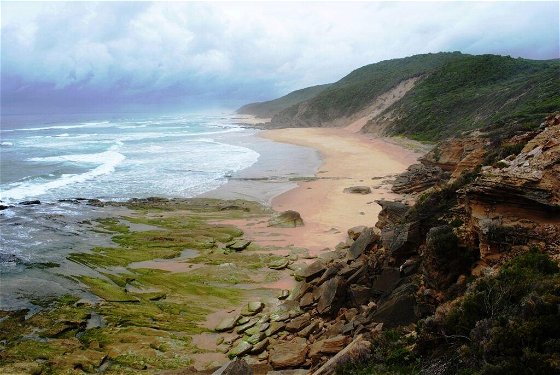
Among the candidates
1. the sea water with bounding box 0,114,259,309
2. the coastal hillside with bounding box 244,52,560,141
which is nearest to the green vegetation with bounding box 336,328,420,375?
the sea water with bounding box 0,114,259,309

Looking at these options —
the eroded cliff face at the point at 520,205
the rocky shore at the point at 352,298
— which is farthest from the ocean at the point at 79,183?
the eroded cliff face at the point at 520,205

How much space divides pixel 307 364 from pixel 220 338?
3.80 metres

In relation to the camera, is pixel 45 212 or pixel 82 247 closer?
pixel 82 247

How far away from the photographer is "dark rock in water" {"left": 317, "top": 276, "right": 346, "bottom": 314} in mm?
12480

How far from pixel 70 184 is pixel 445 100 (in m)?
53.7

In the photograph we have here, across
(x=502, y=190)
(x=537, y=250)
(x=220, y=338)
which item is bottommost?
(x=220, y=338)

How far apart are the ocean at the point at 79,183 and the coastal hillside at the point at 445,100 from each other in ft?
61.6

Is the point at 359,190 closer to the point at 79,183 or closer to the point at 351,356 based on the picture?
the point at 351,356

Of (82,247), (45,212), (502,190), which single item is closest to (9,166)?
(45,212)

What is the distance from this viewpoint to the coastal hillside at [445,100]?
46.0m

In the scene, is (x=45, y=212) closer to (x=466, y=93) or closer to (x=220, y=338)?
(x=220, y=338)

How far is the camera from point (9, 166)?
164 ft

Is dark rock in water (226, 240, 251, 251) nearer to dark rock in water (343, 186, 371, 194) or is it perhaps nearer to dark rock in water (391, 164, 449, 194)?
dark rock in water (343, 186, 371, 194)

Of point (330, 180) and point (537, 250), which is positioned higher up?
point (537, 250)
